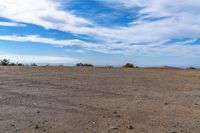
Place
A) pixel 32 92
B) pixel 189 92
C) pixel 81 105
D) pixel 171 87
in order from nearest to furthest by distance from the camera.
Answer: pixel 81 105, pixel 32 92, pixel 189 92, pixel 171 87

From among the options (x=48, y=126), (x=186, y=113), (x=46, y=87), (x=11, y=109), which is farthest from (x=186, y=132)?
(x=46, y=87)

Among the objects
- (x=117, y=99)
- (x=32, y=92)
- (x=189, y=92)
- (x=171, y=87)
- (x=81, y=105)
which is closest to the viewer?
(x=81, y=105)

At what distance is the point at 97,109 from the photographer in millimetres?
9562

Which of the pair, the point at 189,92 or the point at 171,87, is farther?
the point at 171,87

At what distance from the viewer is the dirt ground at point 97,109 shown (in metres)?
7.66

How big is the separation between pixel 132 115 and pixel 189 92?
17.0 feet

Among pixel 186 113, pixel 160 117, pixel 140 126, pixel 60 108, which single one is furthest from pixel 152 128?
pixel 60 108

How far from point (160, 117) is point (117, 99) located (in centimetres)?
277

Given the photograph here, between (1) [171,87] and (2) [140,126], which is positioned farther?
(1) [171,87]

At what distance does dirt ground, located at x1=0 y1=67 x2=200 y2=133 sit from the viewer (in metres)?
7.66

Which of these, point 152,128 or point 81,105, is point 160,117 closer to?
point 152,128

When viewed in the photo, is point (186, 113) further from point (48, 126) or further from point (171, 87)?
point (171, 87)

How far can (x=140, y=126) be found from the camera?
25.6ft

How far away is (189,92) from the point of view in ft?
44.0
